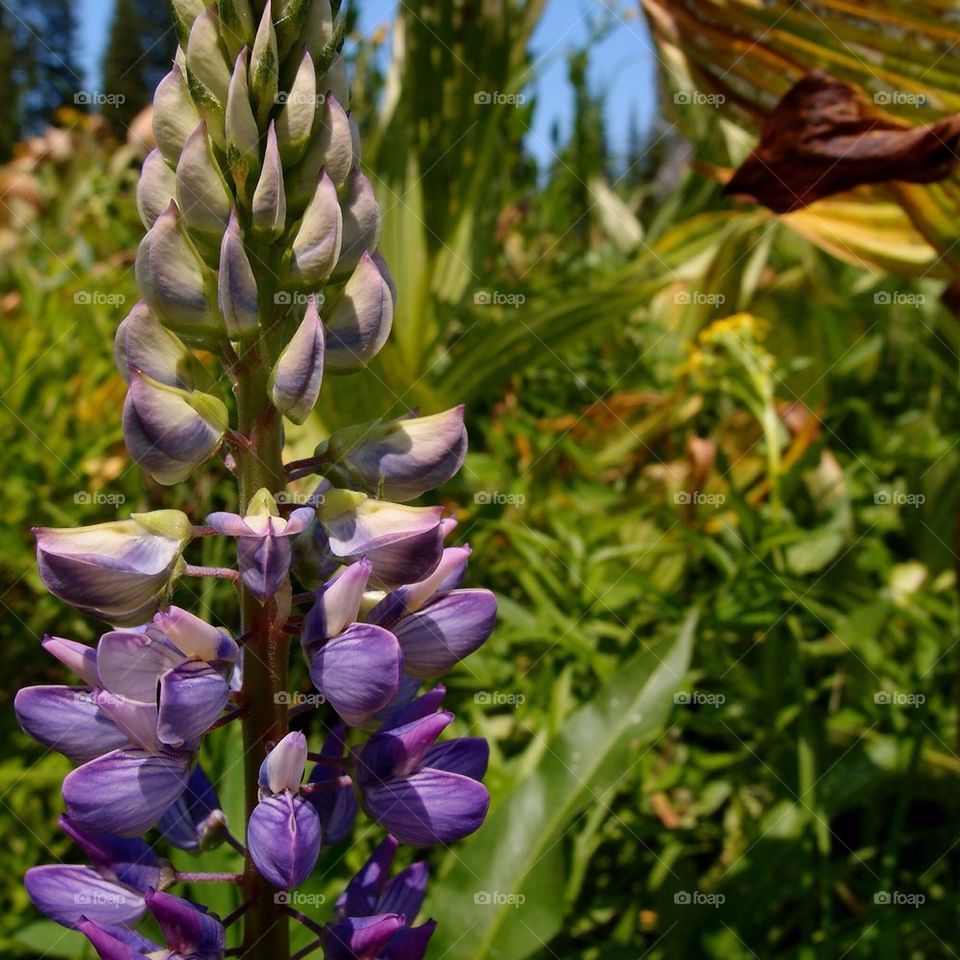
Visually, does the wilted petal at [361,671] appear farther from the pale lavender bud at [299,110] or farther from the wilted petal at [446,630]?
the pale lavender bud at [299,110]

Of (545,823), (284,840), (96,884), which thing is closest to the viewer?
(284,840)

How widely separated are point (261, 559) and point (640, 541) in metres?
1.48

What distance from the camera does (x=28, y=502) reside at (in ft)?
6.40

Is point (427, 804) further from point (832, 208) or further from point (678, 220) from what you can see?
point (678, 220)

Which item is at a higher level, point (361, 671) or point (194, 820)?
point (361, 671)

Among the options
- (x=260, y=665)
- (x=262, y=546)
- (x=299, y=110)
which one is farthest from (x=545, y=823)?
(x=299, y=110)

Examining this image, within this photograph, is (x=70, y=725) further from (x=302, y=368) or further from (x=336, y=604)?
(x=302, y=368)

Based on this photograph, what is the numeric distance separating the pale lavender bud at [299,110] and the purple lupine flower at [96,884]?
24.4 inches

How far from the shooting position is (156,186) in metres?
0.89

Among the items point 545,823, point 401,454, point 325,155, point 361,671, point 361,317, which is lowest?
point 545,823

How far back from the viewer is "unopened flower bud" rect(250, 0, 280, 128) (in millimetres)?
826

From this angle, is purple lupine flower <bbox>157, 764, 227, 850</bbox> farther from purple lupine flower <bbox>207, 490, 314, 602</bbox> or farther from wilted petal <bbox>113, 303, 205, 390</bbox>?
wilted petal <bbox>113, 303, 205, 390</bbox>

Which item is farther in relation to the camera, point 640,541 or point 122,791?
point 640,541

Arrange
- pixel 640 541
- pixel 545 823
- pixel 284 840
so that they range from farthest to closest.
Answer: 1. pixel 640 541
2. pixel 545 823
3. pixel 284 840
